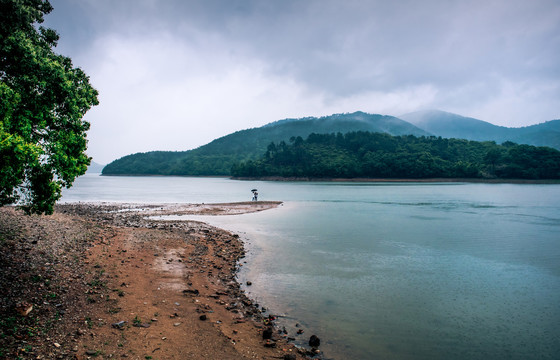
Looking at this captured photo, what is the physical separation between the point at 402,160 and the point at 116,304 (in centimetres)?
14273

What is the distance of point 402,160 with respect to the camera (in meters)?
139

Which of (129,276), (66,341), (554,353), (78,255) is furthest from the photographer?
(78,255)

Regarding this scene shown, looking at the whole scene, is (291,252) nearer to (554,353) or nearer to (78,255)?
(78,255)

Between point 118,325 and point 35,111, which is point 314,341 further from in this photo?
point 35,111

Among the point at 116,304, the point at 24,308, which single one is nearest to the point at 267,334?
the point at 116,304

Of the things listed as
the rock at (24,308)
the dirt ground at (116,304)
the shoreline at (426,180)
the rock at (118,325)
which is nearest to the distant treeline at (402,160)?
the shoreline at (426,180)

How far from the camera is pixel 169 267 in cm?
1427

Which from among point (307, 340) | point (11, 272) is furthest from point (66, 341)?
point (307, 340)

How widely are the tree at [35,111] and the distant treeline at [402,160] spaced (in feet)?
450

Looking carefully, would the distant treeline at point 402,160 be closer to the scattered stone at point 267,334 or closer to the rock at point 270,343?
the scattered stone at point 267,334

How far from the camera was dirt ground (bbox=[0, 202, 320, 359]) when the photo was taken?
6945mm

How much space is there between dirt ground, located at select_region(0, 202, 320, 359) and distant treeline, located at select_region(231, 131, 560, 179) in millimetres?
133530

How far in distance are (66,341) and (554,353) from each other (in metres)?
12.9

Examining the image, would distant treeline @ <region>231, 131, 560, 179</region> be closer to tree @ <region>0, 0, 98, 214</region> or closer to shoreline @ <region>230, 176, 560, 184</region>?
shoreline @ <region>230, 176, 560, 184</region>
